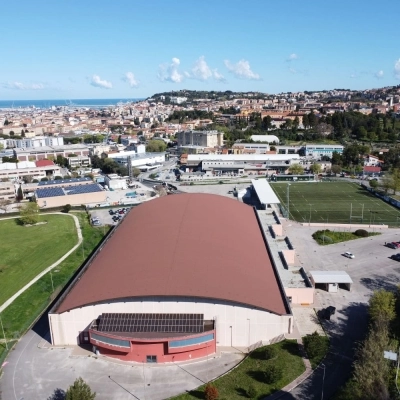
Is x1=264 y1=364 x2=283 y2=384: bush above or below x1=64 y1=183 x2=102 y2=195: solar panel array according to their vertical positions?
below

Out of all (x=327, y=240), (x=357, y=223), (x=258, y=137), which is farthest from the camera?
(x=258, y=137)

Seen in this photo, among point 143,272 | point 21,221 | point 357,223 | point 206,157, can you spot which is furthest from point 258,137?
point 143,272

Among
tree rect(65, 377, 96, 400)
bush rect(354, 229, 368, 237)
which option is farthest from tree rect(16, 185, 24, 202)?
tree rect(65, 377, 96, 400)

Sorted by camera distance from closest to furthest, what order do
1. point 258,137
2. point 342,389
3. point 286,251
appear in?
point 342,389 → point 286,251 → point 258,137

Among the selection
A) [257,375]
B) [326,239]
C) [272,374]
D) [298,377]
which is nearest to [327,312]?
[298,377]

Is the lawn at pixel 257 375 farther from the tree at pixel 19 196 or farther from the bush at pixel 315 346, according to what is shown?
the tree at pixel 19 196

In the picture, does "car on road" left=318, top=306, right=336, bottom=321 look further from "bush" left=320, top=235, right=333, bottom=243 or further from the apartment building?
the apartment building

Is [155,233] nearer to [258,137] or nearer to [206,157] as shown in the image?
[206,157]

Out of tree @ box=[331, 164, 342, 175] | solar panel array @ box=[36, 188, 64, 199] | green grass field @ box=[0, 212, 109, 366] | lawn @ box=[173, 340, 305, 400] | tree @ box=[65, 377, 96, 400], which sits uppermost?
tree @ box=[331, 164, 342, 175]
